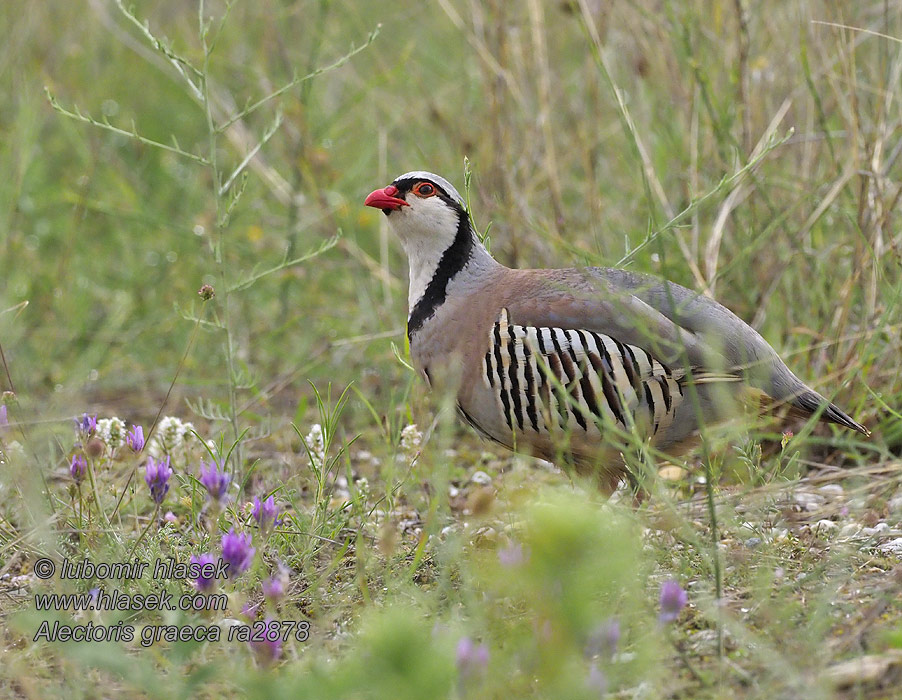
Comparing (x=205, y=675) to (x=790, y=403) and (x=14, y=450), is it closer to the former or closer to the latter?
(x=14, y=450)

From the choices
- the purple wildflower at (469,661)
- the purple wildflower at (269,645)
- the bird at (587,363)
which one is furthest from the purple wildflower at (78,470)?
the purple wildflower at (469,661)

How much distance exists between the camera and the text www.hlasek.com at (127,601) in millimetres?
2588

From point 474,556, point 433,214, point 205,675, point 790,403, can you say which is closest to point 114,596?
point 205,675

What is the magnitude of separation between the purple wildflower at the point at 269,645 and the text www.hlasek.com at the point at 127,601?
163mm

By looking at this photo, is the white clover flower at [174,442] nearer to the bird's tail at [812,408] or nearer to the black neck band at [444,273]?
the black neck band at [444,273]

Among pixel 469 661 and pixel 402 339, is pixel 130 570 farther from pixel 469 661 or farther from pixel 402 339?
pixel 402 339

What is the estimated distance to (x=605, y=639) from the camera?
6.91 feet

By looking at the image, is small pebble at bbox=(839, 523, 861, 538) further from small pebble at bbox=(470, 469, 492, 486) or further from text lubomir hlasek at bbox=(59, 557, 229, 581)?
text lubomir hlasek at bbox=(59, 557, 229, 581)

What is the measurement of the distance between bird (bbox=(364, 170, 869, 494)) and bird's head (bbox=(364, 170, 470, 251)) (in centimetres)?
23

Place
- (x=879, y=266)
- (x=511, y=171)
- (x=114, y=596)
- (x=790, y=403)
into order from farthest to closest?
(x=511, y=171) → (x=879, y=266) → (x=790, y=403) → (x=114, y=596)

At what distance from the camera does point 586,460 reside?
3.55 m

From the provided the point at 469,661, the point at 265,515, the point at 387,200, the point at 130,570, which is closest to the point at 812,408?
the point at 387,200

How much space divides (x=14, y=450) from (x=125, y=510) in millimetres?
406

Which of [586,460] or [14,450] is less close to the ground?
[14,450]
